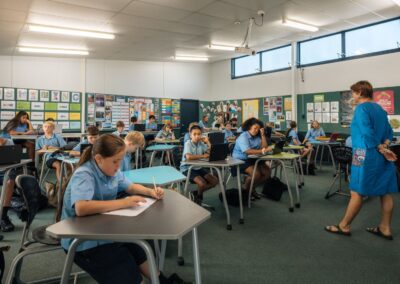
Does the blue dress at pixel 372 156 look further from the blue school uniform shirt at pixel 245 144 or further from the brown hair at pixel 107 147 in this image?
the brown hair at pixel 107 147

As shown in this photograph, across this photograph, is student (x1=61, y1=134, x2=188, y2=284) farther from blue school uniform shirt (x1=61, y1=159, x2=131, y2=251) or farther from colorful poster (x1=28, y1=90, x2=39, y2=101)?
colorful poster (x1=28, y1=90, x2=39, y2=101)

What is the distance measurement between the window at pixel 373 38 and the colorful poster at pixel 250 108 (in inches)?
130

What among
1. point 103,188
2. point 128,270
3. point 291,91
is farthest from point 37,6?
point 291,91

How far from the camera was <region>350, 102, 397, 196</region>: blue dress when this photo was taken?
8.86ft

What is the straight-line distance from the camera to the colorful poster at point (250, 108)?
1014 centimetres

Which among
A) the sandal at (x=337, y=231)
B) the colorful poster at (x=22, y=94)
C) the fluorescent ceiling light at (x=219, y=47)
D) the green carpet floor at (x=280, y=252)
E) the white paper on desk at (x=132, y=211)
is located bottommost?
the green carpet floor at (x=280, y=252)

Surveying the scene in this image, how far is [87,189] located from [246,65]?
32.6 feet

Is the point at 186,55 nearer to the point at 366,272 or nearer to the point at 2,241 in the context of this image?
the point at 2,241

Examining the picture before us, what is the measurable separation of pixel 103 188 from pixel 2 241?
78.9 inches

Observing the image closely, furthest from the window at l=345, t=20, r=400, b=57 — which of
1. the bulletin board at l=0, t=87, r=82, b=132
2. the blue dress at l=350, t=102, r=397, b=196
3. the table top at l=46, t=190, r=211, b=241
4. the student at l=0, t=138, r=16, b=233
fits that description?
the student at l=0, t=138, r=16, b=233

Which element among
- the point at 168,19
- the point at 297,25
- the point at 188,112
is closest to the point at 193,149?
the point at 168,19

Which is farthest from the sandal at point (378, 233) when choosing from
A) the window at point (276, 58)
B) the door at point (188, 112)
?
the door at point (188, 112)

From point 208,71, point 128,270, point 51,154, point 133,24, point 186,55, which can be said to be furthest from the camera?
point 208,71

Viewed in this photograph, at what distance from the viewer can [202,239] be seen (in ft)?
9.50
